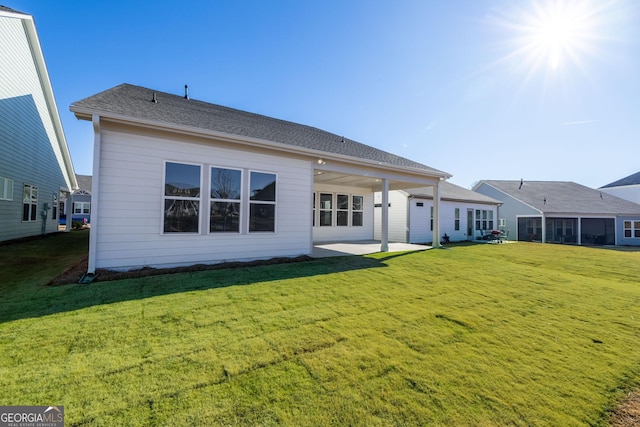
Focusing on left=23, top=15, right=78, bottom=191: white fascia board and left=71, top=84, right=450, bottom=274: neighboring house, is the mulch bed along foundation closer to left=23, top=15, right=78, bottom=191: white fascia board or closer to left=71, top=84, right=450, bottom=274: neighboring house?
left=71, top=84, right=450, bottom=274: neighboring house

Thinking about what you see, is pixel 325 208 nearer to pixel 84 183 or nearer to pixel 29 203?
pixel 29 203

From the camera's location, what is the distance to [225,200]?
687cm

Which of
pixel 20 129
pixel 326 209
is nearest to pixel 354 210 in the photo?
pixel 326 209

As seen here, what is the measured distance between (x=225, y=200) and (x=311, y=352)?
507 cm

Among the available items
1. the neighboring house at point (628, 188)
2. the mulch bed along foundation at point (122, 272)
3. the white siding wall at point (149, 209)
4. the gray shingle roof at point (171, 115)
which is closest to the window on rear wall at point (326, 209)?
the gray shingle roof at point (171, 115)

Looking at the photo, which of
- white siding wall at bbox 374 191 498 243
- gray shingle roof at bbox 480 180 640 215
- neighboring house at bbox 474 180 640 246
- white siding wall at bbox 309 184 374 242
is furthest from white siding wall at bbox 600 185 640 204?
white siding wall at bbox 309 184 374 242

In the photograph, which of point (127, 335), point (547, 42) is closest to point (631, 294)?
point (547, 42)

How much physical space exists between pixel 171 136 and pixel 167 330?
4736 millimetres

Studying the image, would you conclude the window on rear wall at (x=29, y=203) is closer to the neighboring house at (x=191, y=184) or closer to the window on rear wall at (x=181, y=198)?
the neighboring house at (x=191, y=184)

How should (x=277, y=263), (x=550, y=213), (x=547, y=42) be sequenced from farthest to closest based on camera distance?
1. (x=550, y=213)
2. (x=547, y=42)
3. (x=277, y=263)

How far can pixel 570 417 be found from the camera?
206 cm

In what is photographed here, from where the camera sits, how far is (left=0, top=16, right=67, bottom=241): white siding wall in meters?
9.83

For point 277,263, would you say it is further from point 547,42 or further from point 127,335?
point 547,42

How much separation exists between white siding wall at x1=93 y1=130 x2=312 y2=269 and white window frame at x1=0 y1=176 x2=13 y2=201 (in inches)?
339
